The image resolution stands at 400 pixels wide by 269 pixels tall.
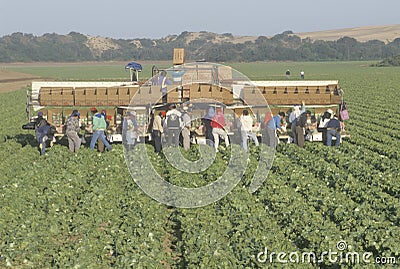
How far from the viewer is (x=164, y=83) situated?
18906mm

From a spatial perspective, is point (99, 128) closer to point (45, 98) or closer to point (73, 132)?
point (73, 132)

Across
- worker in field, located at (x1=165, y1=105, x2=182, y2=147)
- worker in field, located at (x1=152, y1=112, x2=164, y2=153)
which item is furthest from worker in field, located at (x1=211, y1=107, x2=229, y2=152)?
worker in field, located at (x1=152, y1=112, x2=164, y2=153)

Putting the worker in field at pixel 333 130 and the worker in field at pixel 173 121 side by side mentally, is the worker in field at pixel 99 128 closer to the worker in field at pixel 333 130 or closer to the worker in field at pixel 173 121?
the worker in field at pixel 173 121

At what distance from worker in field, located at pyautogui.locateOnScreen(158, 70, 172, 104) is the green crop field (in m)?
2.23

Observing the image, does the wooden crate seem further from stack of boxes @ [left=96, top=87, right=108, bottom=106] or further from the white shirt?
stack of boxes @ [left=96, top=87, right=108, bottom=106]

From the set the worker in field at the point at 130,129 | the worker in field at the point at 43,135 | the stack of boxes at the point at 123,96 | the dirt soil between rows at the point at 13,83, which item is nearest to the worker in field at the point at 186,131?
the worker in field at the point at 130,129

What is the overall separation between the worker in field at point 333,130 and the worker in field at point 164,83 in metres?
5.06

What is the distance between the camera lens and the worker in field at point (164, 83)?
1870cm

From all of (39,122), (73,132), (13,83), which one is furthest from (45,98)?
(13,83)

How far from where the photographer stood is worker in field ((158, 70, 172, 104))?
18703 millimetres

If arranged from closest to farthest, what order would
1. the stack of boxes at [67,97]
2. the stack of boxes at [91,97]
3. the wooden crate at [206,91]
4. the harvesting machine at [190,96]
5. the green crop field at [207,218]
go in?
1. the green crop field at [207,218]
2. the wooden crate at [206,91]
3. the harvesting machine at [190,96]
4. the stack of boxes at [91,97]
5. the stack of boxes at [67,97]

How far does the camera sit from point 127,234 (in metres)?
10.6

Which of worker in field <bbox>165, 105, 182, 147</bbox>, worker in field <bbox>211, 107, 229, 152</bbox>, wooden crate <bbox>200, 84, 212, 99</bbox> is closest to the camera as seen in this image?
wooden crate <bbox>200, 84, 212, 99</bbox>

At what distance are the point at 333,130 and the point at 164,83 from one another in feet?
17.6
